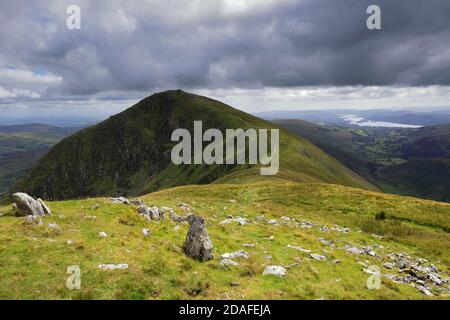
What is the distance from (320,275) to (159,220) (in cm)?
1404

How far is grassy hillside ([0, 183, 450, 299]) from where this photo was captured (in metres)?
17.2

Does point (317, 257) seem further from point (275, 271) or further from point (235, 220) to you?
point (235, 220)

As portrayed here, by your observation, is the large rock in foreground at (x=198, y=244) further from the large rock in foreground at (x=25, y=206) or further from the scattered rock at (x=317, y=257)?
the large rock in foreground at (x=25, y=206)

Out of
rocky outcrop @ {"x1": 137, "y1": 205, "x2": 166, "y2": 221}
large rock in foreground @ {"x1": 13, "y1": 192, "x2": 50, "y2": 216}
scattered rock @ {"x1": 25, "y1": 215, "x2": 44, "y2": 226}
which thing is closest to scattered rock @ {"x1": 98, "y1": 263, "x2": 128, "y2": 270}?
scattered rock @ {"x1": 25, "y1": 215, "x2": 44, "y2": 226}

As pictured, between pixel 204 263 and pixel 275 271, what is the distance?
4.15 metres

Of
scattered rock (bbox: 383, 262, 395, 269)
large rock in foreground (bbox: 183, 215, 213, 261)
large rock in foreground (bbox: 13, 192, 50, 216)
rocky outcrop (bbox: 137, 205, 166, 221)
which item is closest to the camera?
large rock in foreground (bbox: 183, 215, 213, 261)

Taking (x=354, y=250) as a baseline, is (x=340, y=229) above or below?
below

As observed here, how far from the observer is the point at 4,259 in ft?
61.9

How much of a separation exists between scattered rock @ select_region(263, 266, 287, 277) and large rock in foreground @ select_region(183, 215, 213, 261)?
3.58m

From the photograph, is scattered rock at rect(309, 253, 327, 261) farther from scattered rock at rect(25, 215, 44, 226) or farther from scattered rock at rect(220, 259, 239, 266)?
scattered rock at rect(25, 215, 44, 226)

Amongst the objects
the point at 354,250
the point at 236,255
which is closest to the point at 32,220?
the point at 236,255

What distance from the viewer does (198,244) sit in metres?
22.2

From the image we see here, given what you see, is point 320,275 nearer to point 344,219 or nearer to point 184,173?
point 344,219

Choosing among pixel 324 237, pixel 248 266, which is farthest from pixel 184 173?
pixel 248 266
